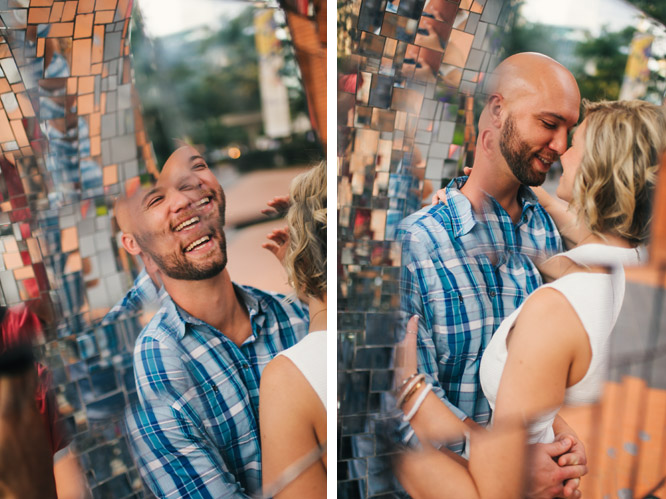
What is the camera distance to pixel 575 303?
5.53ft

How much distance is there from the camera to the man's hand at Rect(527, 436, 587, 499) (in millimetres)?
1778

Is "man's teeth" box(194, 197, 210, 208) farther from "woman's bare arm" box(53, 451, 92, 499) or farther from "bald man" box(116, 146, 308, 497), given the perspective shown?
"woman's bare arm" box(53, 451, 92, 499)

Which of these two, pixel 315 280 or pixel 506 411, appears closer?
pixel 506 411

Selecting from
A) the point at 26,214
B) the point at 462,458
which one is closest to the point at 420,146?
the point at 462,458

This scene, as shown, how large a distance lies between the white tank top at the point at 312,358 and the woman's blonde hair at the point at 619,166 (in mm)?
983

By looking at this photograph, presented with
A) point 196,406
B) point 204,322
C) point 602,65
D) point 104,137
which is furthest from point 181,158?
point 602,65

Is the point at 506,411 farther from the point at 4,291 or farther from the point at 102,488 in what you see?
the point at 4,291

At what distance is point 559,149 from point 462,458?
1.08 m

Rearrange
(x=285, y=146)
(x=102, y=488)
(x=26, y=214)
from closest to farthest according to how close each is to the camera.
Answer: (x=26, y=214), (x=102, y=488), (x=285, y=146)

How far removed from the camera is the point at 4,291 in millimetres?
1553

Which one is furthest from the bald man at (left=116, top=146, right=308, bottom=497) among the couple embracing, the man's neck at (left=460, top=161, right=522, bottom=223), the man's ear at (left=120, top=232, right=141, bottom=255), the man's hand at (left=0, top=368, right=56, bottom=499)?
the man's neck at (left=460, top=161, right=522, bottom=223)

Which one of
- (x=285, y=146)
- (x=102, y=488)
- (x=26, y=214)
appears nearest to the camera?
(x=26, y=214)

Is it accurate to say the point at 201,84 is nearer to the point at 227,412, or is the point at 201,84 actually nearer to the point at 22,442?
the point at 227,412

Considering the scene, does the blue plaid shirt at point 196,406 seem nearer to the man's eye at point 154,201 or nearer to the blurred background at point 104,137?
the blurred background at point 104,137
